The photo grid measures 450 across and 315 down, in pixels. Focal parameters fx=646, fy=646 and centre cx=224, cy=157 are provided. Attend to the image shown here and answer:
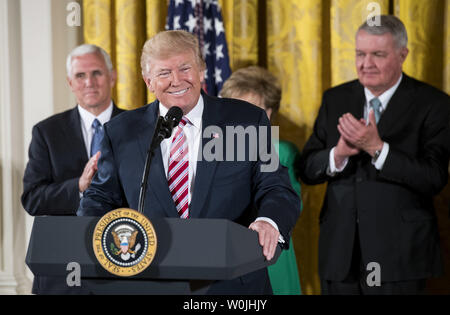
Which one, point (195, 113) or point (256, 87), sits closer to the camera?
point (195, 113)

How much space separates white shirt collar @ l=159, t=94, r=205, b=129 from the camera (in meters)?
2.10

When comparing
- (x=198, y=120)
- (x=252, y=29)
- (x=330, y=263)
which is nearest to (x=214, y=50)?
(x=252, y=29)

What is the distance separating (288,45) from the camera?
4145mm

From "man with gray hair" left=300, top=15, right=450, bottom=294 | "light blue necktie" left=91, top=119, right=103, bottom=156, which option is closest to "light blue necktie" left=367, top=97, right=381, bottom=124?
"man with gray hair" left=300, top=15, right=450, bottom=294

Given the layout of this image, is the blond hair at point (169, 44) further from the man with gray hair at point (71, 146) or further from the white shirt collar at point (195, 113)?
the man with gray hair at point (71, 146)

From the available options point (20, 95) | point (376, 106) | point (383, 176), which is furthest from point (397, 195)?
point (20, 95)

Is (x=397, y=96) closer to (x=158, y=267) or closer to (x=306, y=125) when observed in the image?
(x=306, y=125)

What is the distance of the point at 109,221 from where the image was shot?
4.90ft

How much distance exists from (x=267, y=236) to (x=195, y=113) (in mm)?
566

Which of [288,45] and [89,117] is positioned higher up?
[288,45]

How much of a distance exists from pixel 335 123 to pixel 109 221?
2083mm

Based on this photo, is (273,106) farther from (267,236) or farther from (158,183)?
(267,236)

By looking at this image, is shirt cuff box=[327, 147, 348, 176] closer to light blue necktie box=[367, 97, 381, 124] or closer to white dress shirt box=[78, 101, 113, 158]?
light blue necktie box=[367, 97, 381, 124]

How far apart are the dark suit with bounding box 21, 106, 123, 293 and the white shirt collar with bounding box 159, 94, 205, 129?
124 centimetres
